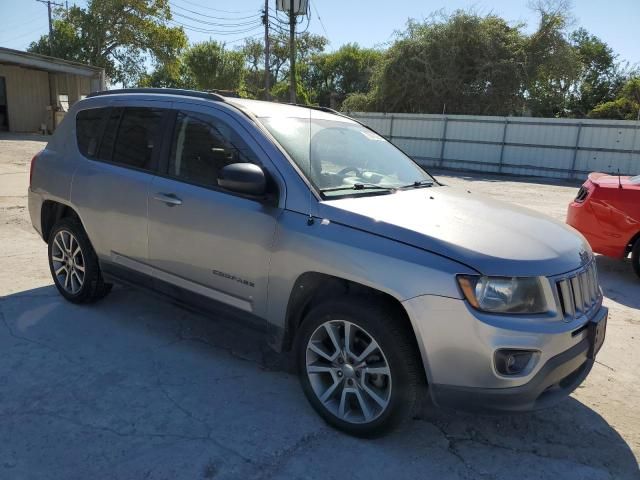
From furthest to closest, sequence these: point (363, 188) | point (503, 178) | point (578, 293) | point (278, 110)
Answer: point (503, 178)
point (278, 110)
point (363, 188)
point (578, 293)

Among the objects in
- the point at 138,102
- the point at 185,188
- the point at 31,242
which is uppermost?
the point at 138,102

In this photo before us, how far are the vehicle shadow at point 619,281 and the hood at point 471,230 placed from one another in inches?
109

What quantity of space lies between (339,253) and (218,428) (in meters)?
1.20

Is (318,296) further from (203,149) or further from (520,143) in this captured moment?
(520,143)

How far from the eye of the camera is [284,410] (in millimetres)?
3119

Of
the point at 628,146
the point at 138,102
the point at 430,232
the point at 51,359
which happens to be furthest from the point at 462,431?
the point at 628,146

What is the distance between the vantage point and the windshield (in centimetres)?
322

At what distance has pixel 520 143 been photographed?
67.4 ft

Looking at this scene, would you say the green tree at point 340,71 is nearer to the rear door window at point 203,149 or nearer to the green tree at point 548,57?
the green tree at point 548,57

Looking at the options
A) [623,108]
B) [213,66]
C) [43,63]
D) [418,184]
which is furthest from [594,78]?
[418,184]

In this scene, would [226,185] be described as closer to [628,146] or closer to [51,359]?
[51,359]

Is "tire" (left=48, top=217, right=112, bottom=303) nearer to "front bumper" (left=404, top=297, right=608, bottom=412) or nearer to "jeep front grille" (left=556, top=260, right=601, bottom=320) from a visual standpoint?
"front bumper" (left=404, top=297, right=608, bottom=412)

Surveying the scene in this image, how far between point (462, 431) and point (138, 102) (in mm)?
3283

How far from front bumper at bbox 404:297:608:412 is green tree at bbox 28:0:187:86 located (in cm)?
3831
